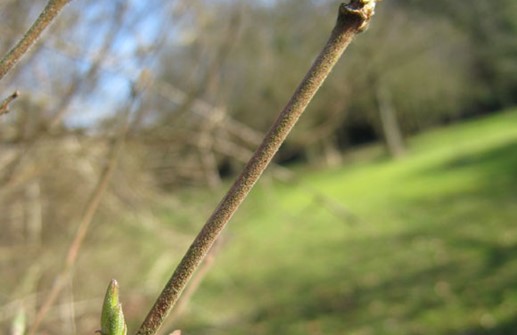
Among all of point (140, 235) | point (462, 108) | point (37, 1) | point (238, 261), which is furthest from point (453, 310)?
point (462, 108)

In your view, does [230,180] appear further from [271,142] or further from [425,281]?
[271,142]

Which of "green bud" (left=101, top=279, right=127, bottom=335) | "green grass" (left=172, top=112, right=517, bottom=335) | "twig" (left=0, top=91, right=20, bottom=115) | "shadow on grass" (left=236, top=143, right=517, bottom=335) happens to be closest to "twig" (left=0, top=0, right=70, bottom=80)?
"twig" (left=0, top=91, right=20, bottom=115)

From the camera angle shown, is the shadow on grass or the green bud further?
the shadow on grass

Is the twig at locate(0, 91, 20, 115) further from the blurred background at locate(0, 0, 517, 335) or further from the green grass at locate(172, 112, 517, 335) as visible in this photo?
the green grass at locate(172, 112, 517, 335)

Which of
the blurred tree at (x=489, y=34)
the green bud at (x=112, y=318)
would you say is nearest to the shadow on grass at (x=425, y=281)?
the blurred tree at (x=489, y=34)

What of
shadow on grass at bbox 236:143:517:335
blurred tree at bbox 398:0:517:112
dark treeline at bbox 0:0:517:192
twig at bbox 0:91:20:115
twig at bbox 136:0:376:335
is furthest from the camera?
blurred tree at bbox 398:0:517:112

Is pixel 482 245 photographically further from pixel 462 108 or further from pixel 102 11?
pixel 462 108

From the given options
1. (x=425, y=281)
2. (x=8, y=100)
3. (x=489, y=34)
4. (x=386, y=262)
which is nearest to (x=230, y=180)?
(x=386, y=262)
